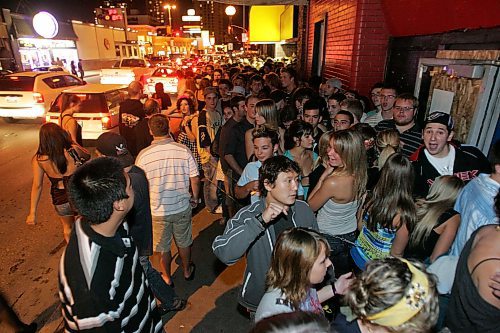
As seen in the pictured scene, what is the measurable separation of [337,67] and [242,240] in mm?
8017

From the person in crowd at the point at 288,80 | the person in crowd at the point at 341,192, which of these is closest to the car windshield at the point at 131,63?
the person in crowd at the point at 288,80

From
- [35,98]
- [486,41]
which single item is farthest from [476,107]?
[35,98]

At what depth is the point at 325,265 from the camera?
6.85ft

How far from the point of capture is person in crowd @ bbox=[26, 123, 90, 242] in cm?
441

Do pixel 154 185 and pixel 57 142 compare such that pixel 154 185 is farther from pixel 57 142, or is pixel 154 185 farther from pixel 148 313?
pixel 148 313

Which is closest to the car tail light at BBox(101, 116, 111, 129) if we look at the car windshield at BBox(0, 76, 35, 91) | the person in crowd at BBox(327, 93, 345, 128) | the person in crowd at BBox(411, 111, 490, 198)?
the car windshield at BBox(0, 76, 35, 91)

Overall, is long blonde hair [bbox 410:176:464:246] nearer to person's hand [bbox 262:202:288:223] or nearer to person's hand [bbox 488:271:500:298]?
person's hand [bbox 488:271:500:298]

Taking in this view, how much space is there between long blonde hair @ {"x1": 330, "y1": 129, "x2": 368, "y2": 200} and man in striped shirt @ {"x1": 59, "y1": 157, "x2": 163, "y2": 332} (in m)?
2.11

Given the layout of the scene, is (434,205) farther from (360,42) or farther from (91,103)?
(91,103)

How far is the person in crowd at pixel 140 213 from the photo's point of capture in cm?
347

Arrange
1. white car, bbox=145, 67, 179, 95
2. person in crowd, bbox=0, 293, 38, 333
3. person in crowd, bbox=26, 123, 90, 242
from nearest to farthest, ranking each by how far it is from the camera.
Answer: person in crowd, bbox=0, 293, 38, 333 < person in crowd, bbox=26, 123, 90, 242 < white car, bbox=145, 67, 179, 95

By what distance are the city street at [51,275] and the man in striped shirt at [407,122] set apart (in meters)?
3.06

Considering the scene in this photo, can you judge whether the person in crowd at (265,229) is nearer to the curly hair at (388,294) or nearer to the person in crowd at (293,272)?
the person in crowd at (293,272)

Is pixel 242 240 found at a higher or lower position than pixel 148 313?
higher
